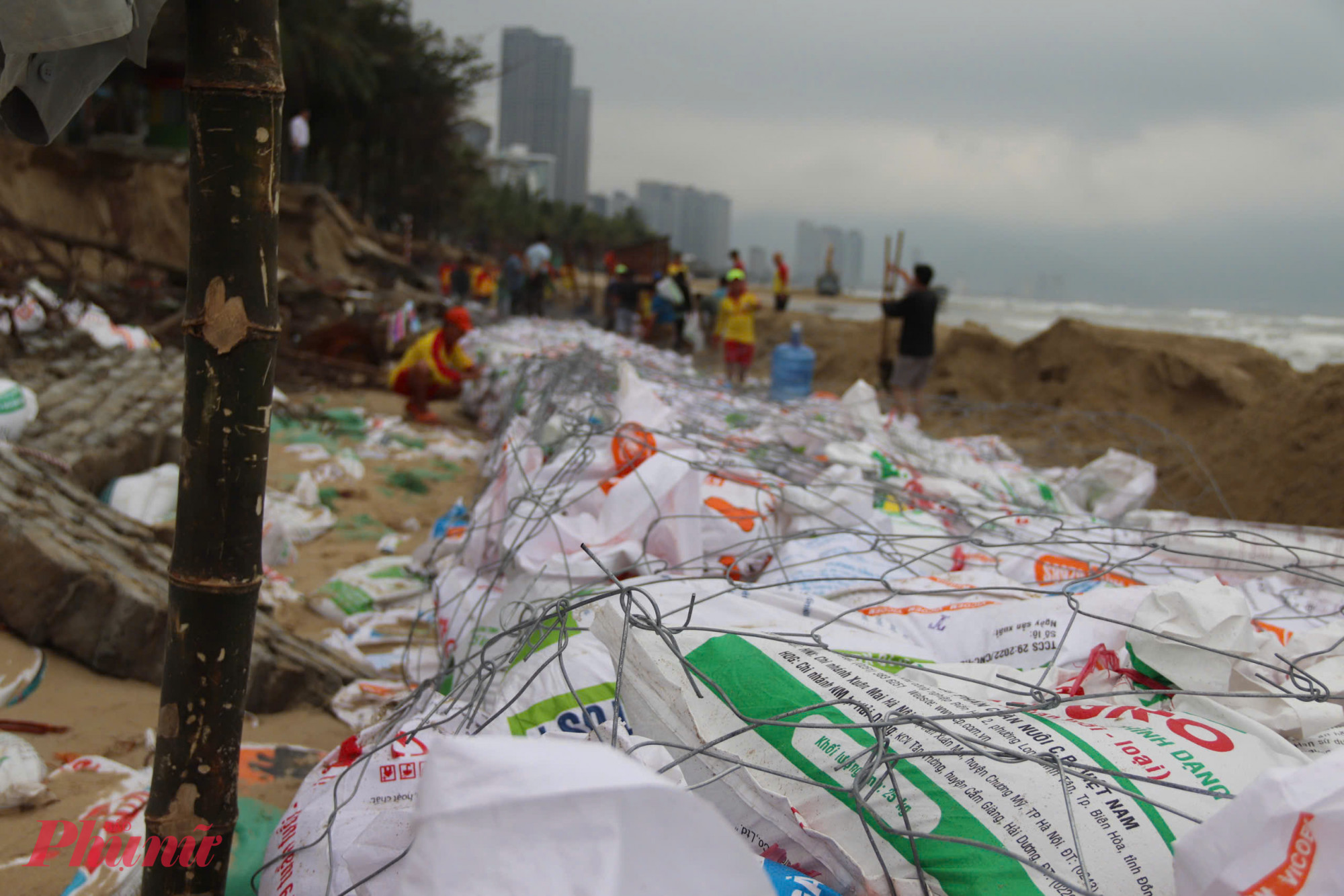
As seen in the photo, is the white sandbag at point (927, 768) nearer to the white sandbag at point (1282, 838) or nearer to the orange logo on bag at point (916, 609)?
the white sandbag at point (1282, 838)

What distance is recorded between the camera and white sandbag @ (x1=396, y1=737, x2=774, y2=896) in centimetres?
58

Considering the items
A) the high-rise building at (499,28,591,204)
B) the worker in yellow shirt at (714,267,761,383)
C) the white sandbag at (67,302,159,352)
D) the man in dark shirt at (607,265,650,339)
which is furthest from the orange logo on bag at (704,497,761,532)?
the high-rise building at (499,28,591,204)

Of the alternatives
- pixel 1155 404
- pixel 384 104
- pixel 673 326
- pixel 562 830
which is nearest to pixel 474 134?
pixel 384 104

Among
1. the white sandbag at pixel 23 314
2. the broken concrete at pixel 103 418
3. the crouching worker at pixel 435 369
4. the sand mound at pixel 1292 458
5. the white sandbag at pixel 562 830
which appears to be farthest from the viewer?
the crouching worker at pixel 435 369

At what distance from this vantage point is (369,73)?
741 inches

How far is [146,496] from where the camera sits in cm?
310

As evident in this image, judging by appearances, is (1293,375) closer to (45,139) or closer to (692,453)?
(692,453)

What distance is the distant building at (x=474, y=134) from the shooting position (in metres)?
24.2

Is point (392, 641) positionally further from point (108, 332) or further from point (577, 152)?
point (577, 152)

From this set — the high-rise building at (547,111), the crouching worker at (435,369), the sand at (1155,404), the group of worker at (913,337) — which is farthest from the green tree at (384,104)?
the high-rise building at (547,111)

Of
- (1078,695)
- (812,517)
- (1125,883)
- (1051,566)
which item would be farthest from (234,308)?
(1051,566)

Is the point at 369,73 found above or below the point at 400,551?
above

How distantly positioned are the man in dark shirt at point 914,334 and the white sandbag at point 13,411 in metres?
5.47

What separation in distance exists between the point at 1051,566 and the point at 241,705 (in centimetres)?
174
